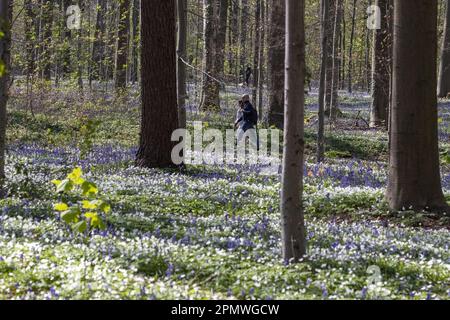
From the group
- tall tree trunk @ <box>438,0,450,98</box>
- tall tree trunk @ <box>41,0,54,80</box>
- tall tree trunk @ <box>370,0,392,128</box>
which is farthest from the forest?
tall tree trunk @ <box>438,0,450,98</box>

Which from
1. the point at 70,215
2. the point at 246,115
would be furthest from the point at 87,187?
the point at 246,115

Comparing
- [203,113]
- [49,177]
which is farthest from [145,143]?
[203,113]

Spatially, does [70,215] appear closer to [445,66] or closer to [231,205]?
[231,205]

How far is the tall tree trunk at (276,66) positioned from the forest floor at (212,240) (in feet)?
25.1

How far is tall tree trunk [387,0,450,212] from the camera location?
32.6ft

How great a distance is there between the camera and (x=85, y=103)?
26.5 m

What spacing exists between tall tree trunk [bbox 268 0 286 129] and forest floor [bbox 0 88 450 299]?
766cm

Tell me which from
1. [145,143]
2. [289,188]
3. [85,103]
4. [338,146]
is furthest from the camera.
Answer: [85,103]

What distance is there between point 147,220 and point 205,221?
2.83ft

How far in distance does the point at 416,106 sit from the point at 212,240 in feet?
14.5

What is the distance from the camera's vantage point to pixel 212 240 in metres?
7.68

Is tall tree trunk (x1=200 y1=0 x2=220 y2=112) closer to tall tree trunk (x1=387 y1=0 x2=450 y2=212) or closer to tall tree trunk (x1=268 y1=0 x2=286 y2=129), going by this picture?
tall tree trunk (x1=268 y1=0 x2=286 y2=129)

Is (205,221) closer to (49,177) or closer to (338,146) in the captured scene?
(49,177)
